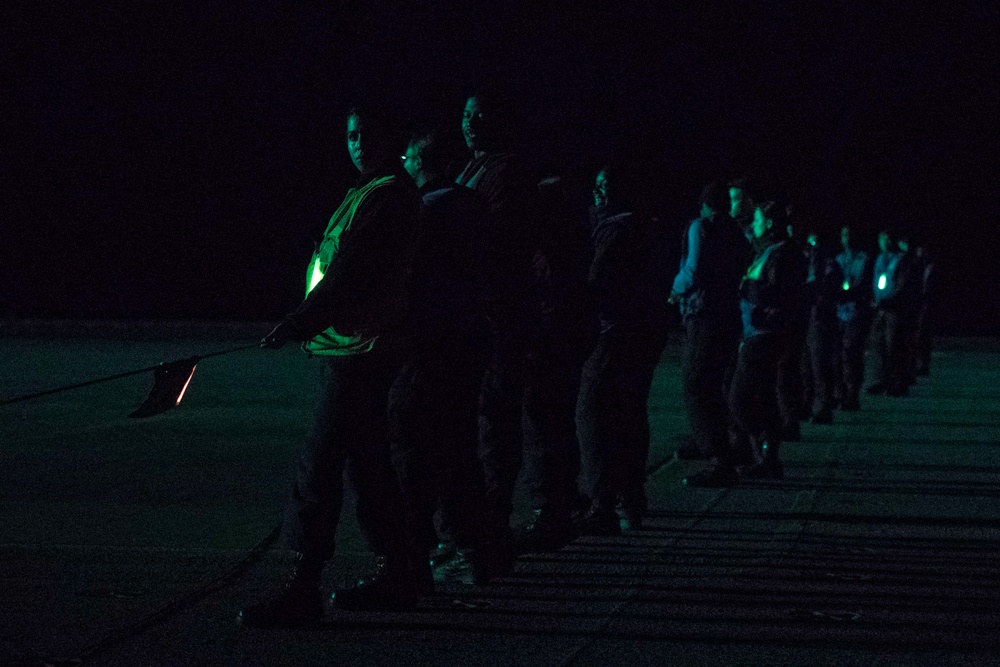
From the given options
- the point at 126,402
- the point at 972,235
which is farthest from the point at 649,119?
the point at 126,402

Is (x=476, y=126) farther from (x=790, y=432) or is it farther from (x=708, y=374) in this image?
(x=790, y=432)

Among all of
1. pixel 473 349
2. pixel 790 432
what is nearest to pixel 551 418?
pixel 473 349

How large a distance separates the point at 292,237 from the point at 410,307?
31681 millimetres

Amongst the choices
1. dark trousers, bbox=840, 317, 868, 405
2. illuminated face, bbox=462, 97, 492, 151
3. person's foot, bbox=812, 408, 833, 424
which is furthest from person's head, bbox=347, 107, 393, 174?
dark trousers, bbox=840, 317, 868, 405

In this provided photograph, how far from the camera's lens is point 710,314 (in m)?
10.4

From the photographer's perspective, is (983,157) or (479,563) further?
(983,157)

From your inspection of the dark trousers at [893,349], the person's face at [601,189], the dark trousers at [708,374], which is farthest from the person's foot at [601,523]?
the dark trousers at [893,349]

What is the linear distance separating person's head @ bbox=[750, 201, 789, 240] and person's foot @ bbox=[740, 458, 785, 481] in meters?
1.49

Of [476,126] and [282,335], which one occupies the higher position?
[476,126]

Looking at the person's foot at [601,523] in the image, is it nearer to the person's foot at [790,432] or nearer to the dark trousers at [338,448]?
the dark trousers at [338,448]

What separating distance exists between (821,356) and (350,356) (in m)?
10.7

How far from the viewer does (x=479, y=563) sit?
23.1ft

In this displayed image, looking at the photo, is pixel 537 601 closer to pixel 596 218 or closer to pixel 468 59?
pixel 596 218

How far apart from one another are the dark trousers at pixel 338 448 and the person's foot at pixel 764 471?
5266 millimetres
